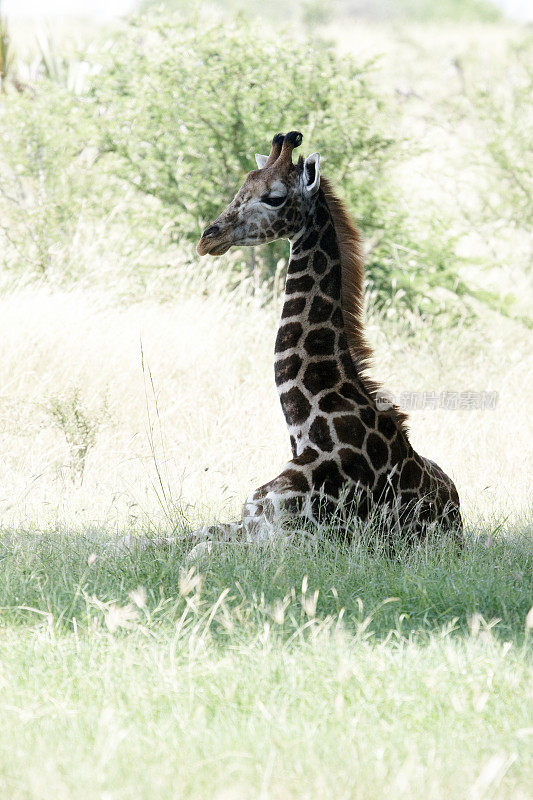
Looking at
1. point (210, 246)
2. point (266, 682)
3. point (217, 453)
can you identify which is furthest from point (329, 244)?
point (266, 682)

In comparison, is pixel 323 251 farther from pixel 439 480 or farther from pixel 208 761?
pixel 208 761

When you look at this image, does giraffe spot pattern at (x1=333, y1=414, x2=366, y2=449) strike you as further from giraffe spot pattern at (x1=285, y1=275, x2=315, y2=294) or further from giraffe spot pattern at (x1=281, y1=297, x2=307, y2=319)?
giraffe spot pattern at (x1=285, y1=275, x2=315, y2=294)

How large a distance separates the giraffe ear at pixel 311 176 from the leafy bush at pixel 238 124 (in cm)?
663

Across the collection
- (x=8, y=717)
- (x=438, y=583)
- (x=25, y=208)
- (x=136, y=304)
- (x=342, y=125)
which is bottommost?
(x=8, y=717)

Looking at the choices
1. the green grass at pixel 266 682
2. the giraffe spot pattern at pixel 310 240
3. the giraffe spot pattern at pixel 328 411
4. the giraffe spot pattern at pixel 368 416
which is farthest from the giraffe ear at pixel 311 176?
the green grass at pixel 266 682

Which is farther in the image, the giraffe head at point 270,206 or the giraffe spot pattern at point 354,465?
the giraffe head at point 270,206

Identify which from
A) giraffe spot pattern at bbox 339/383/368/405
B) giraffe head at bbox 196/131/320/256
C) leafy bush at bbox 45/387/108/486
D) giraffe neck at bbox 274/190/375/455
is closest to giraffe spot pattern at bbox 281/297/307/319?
giraffe neck at bbox 274/190/375/455

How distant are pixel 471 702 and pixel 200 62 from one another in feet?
33.2

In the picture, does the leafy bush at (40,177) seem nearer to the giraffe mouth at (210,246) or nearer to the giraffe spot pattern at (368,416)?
the giraffe mouth at (210,246)

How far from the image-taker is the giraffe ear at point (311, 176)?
4969mm

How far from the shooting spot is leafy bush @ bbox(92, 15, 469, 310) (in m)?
11.6

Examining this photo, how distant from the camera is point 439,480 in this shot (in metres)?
5.28

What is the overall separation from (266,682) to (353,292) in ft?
8.14

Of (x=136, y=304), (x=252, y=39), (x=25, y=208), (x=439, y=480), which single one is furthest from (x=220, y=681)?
(x=252, y=39)
